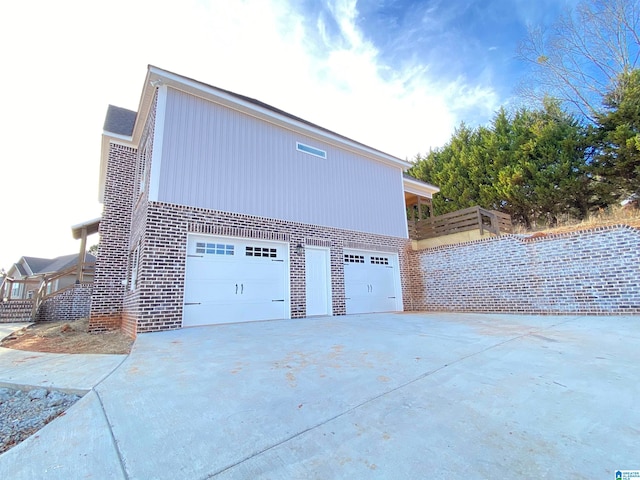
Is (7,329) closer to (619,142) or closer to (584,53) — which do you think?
(619,142)

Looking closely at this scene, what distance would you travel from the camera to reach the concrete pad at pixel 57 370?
2.74 m

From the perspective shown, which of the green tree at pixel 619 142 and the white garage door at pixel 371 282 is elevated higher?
the green tree at pixel 619 142

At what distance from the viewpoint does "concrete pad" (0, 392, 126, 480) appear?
57.0 inches

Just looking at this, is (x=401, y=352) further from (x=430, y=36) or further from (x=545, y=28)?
(x=545, y=28)

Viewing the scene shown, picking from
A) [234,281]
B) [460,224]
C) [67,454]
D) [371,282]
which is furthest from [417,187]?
[67,454]

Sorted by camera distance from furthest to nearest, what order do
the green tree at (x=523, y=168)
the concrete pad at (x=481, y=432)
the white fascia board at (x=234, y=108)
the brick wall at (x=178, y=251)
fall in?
1. the green tree at (x=523, y=168)
2. the white fascia board at (x=234, y=108)
3. the brick wall at (x=178, y=251)
4. the concrete pad at (x=481, y=432)

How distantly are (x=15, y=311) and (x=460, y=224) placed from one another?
700 inches

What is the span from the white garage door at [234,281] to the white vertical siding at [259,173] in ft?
3.09

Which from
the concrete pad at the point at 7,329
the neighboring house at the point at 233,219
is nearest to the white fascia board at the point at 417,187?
the neighboring house at the point at 233,219

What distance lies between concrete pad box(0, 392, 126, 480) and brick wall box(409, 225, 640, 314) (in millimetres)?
8738

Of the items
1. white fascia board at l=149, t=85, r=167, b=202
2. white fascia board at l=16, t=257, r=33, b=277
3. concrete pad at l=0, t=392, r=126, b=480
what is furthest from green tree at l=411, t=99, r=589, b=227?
white fascia board at l=16, t=257, r=33, b=277

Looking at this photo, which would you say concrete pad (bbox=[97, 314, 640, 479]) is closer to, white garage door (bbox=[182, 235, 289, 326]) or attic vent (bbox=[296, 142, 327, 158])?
white garage door (bbox=[182, 235, 289, 326])

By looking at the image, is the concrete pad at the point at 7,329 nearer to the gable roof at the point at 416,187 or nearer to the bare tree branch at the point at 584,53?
the gable roof at the point at 416,187

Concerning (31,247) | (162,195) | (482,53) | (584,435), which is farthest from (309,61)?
(31,247)
